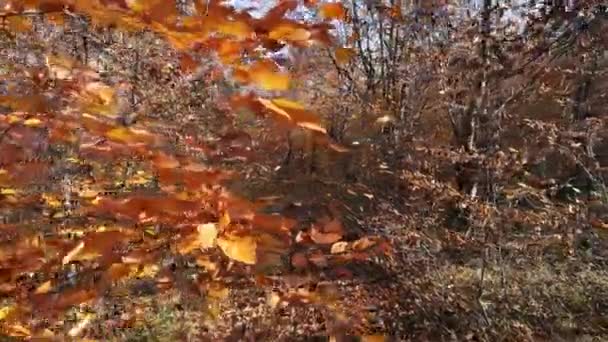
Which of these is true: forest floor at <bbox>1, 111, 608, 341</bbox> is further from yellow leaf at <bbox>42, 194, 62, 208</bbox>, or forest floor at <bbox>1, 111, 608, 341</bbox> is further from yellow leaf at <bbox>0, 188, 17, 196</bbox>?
yellow leaf at <bbox>0, 188, 17, 196</bbox>

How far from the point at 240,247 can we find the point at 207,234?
9 cm

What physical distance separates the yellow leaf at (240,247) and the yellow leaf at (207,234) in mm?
18

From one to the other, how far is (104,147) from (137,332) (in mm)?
3210

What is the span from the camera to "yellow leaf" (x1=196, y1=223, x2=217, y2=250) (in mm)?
1406

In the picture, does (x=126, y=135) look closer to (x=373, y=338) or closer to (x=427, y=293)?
(x=373, y=338)

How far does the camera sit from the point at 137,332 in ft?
14.6

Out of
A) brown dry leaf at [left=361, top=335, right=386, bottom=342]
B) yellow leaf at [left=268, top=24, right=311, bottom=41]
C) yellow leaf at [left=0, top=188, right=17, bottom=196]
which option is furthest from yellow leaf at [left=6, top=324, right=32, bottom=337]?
brown dry leaf at [left=361, top=335, right=386, bottom=342]

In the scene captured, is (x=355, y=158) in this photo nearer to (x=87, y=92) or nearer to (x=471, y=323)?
(x=471, y=323)

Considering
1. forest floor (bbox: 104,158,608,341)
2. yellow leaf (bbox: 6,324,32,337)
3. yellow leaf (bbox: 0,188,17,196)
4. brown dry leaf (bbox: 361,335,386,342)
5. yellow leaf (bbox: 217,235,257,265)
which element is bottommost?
brown dry leaf (bbox: 361,335,386,342)

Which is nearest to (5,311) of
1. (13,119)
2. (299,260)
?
(13,119)

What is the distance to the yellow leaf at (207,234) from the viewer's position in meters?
1.41

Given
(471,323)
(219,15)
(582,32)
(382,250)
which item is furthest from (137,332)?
(582,32)

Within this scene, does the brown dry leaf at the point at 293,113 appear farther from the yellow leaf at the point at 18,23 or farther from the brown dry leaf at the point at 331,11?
the yellow leaf at the point at 18,23

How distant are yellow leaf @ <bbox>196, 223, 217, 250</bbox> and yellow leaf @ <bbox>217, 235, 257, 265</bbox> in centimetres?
2
